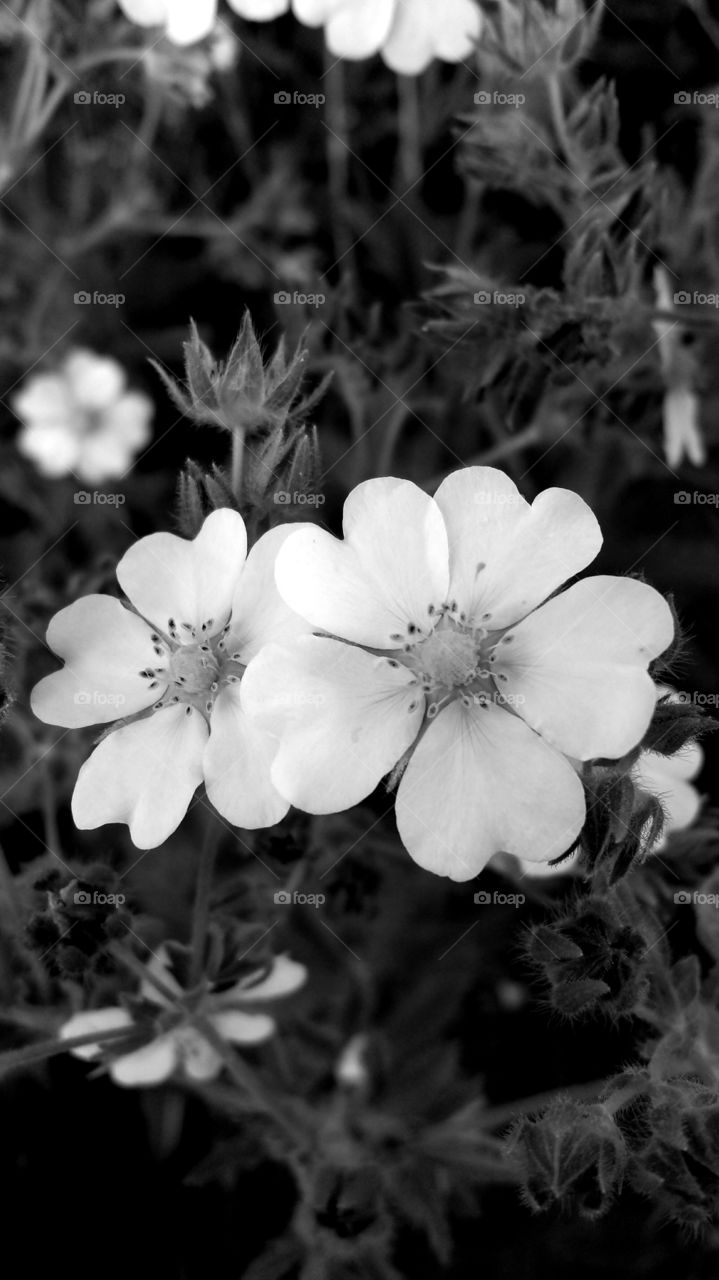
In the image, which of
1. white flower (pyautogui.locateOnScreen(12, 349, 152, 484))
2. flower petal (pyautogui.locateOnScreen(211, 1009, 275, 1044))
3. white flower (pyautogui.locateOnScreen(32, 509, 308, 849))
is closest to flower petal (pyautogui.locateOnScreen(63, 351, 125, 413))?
white flower (pyautogui.locateOnScreen(12, 349, 152, 484))

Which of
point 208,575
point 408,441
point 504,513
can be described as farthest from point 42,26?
point 504,513

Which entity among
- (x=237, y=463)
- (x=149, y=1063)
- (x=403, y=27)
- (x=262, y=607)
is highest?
(x=403, y=27)

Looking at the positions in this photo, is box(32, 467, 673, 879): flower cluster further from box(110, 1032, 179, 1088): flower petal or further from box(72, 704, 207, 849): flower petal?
box(110, 1032, 179, 1088): flower petal

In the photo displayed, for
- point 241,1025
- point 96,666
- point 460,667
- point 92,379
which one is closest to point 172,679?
point 96,666

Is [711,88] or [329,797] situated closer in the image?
[329,797]

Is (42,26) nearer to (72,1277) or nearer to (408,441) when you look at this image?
(408,441)

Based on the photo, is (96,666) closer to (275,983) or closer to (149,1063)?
(275,983)
